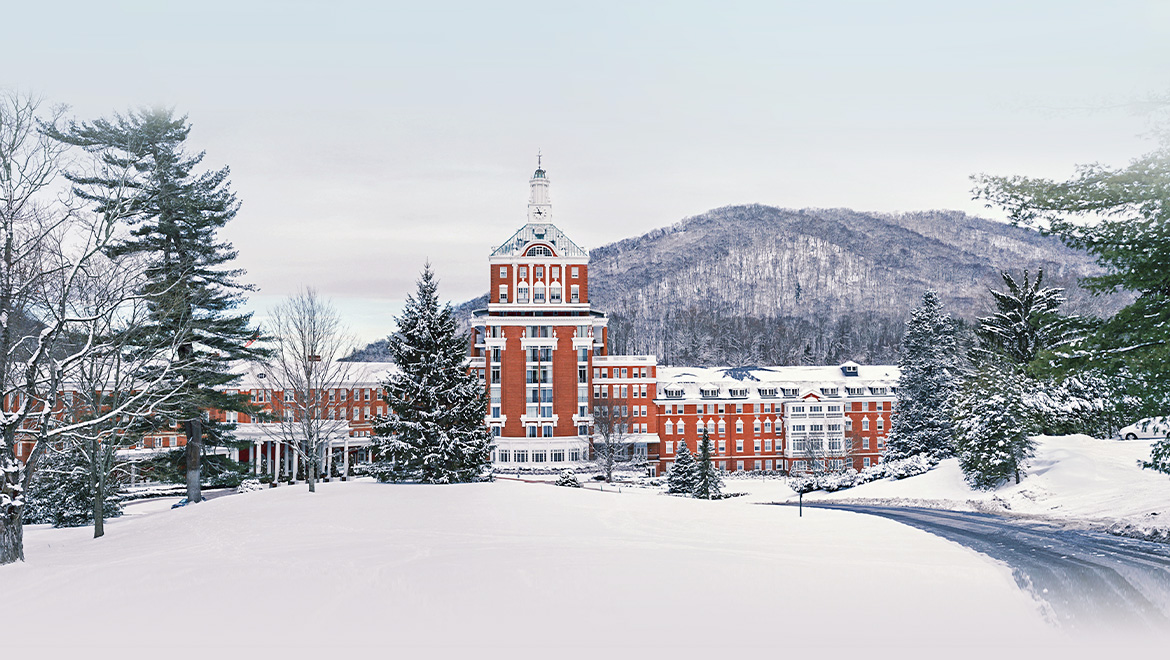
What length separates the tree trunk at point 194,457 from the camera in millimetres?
30906

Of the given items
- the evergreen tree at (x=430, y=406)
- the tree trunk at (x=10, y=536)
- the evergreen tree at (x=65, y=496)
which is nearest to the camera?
the tree trunk at (x=10, y=536)

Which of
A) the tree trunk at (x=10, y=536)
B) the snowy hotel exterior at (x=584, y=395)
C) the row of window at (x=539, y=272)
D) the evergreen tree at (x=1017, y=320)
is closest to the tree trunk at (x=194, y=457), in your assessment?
the tree trunk at (x=10, y=536)

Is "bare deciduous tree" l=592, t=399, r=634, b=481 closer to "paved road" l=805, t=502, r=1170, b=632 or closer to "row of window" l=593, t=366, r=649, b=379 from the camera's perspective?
"row of window" l=593, t=366, r=649, b=379

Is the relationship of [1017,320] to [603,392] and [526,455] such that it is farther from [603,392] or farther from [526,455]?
[603,392]

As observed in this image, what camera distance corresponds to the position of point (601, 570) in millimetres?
11977

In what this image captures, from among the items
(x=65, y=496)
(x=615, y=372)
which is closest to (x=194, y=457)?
(x=65, y=496)

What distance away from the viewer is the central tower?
68.8m

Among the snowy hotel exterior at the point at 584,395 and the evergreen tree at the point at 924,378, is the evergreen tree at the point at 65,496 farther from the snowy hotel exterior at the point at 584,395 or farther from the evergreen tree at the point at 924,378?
the evergreen tree at the point at 924,378

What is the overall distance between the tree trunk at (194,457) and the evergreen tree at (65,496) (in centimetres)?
252

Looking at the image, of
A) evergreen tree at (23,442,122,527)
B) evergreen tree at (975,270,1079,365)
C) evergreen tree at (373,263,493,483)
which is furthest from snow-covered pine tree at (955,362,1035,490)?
evergreen tree at (23,442,122,527)

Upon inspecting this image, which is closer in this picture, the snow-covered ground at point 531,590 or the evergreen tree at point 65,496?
the snow-covered ground at point 531,590

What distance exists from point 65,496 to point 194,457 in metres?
4.60

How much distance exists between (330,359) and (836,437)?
54.6 m

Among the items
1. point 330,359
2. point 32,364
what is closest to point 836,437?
point 330,359
